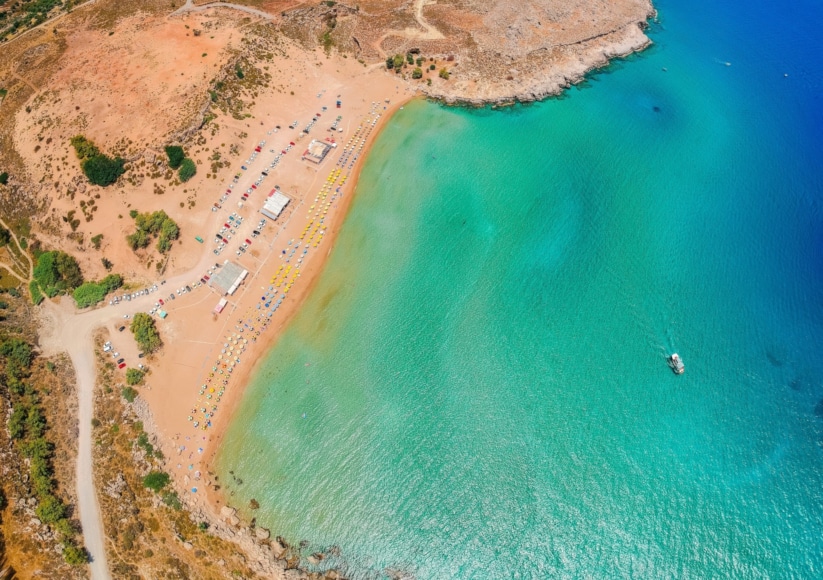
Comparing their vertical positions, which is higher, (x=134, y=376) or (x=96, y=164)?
(x=96, y=164)

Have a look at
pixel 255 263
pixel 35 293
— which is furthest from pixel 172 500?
pixel 35 293

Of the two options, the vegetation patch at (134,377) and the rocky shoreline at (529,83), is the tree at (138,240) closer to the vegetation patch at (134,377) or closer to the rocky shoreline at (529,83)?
the vegetation patch at (134,377)

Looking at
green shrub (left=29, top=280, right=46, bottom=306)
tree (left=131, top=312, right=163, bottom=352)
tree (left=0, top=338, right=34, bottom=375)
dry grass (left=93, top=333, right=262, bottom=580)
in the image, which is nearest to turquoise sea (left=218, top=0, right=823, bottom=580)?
dry grass (left=93, top=333, right=262, bottom=580)

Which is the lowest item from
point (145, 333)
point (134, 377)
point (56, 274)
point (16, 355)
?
point (16, 355)

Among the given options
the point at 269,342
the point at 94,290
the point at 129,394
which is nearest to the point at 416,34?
the point at 269,342

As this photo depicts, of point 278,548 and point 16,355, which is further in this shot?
point 16,355

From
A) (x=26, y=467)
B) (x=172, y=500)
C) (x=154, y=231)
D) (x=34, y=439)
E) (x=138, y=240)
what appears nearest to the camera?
(x=172, y=500)

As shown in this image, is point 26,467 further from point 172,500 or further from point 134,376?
point 172,500

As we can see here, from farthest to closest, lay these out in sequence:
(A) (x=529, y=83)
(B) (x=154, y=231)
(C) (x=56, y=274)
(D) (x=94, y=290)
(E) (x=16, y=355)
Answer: (A) (x=529, y=83), (B) (x=154, y=231), (C) (x=56, y=274), (D) (x=94, y=290), (E) (x=16, y=355)
